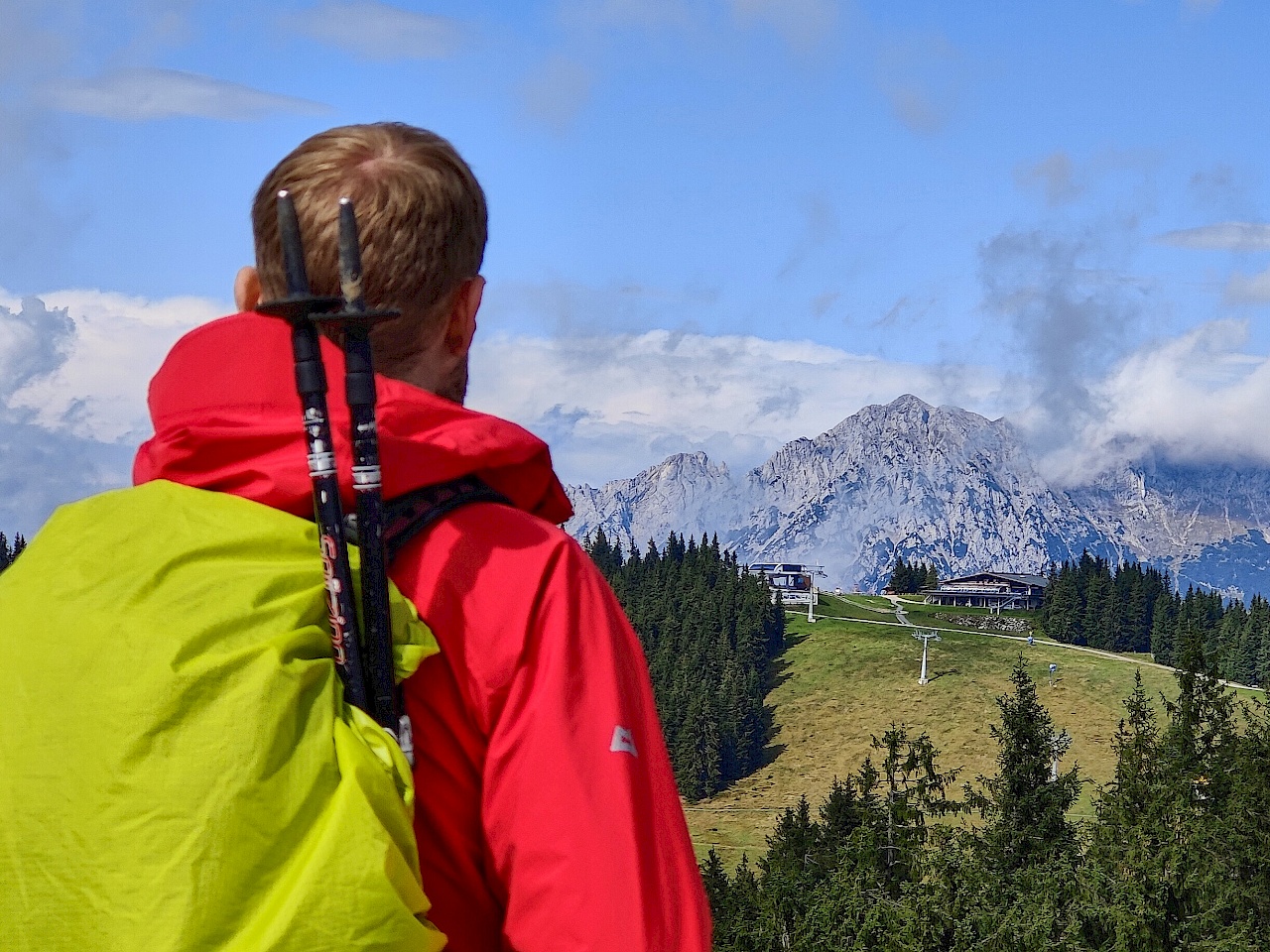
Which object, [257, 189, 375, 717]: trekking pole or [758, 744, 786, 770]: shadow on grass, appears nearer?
[257, 189, 375, 717]: trekking pole

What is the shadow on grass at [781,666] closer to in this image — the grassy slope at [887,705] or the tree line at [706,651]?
the grassy slope at [887,705]

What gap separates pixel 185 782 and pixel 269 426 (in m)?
0.72

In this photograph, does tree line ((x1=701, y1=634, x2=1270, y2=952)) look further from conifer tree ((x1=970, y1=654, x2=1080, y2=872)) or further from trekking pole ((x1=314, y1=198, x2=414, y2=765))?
trekking pole ((x1=314, y1=198, x2=414, y2=765))

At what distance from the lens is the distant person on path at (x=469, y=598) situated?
252 cm

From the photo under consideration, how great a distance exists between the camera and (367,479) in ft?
8.40

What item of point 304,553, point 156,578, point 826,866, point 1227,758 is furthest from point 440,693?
point 1227,758

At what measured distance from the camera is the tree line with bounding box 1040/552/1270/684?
17150 centimetres

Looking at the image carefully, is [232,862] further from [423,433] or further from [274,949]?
[423,433]

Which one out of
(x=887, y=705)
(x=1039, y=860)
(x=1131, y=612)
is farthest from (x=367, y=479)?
(x=1131, y=612)

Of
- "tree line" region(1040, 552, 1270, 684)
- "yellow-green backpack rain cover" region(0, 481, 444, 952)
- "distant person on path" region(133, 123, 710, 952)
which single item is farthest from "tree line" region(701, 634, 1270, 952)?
"tree line" region(1040, 552, 1270, 684)

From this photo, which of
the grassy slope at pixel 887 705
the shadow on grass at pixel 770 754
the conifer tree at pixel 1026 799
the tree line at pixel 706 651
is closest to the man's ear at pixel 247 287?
the conifer tree at pixel 1026 799

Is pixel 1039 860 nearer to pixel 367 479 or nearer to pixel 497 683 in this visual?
pixel 497 683

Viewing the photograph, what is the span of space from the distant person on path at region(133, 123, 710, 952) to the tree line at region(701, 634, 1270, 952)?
2004 inches

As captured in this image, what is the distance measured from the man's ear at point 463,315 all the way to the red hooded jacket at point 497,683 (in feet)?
Answer: 0.88
